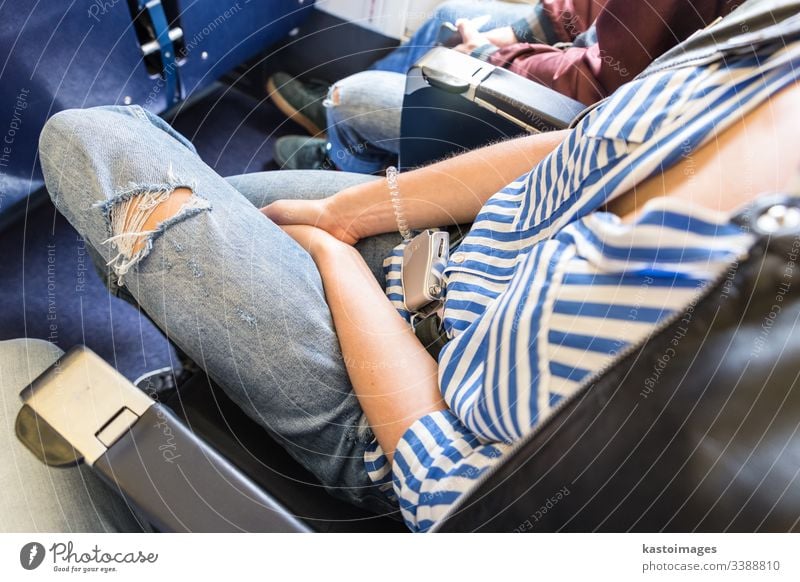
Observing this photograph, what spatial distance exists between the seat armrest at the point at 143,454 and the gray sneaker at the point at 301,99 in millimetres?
771

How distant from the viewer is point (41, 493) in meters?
0.46

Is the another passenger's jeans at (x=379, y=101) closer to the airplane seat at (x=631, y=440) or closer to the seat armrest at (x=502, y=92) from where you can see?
the seat armrest at (x=502, y=92)

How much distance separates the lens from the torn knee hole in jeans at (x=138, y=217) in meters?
0.49

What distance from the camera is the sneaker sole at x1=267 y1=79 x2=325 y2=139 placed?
1.11m

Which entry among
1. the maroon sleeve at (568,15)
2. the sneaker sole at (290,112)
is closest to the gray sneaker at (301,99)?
the sneaker sole at (290,112)

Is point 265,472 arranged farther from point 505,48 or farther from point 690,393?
point 505,48

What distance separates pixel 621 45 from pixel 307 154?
0.55 metres

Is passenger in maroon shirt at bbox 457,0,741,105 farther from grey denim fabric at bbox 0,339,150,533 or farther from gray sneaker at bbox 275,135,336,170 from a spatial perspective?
grey denim fabric at bbox 0,339,150,533

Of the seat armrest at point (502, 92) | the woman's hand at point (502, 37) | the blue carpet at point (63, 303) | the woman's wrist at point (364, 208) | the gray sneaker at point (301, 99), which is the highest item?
the woman's hand at point (502, 37)

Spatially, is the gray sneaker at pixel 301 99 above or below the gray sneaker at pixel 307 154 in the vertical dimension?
above

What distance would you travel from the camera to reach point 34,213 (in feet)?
3.04

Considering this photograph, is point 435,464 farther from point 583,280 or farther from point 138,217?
point 138,217

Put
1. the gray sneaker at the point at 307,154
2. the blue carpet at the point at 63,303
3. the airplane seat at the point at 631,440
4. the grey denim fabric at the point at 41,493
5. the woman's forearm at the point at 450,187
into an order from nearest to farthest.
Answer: the airplane seat at the point at 631,440 → the grey denim fabric at the point at 41,493 → the woman's forearm at the point at 450,187 → the blue carpet at the point at 63,303 → the gray sneaker at the point at 307,154

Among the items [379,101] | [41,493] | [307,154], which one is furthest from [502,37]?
[41,493]
